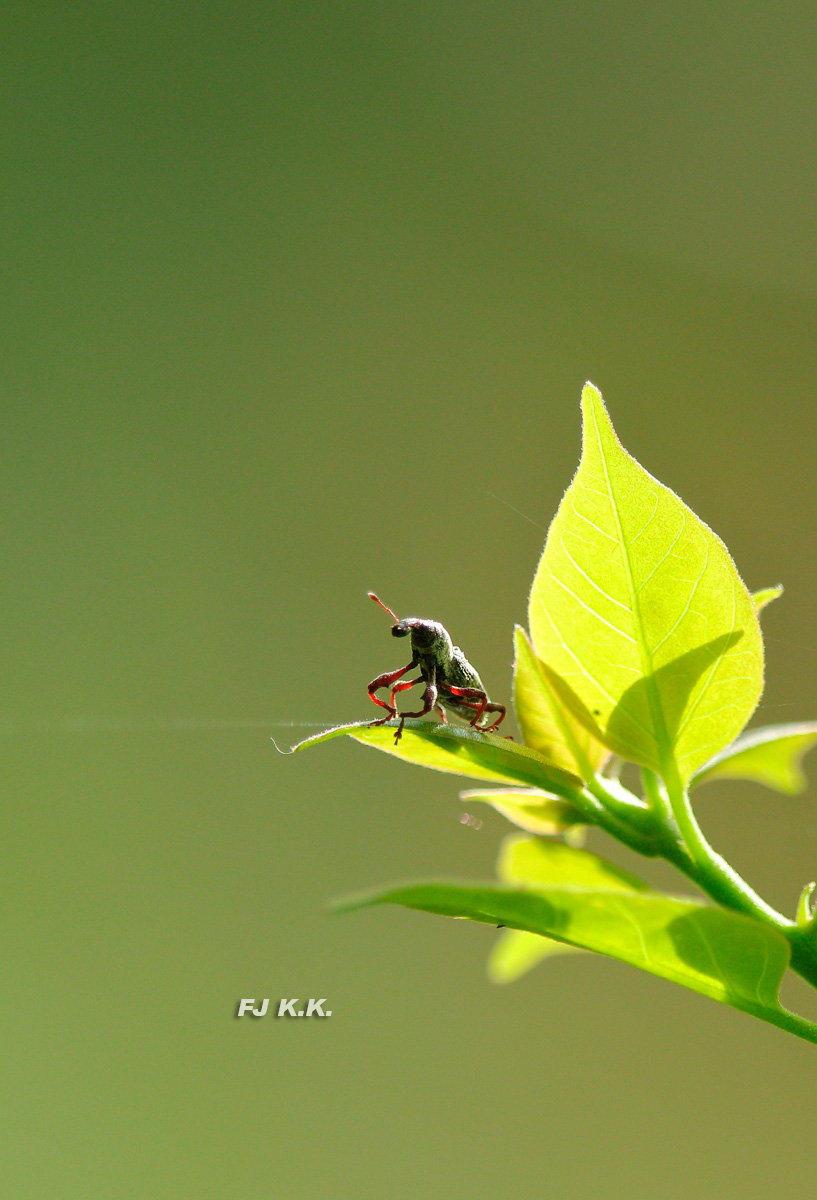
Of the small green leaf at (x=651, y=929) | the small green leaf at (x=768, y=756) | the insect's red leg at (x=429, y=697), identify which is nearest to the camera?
the small green leaf at (x=651, y=929)

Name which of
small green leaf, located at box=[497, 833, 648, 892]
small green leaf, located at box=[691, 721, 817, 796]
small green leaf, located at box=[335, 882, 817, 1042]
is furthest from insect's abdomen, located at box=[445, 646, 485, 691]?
small green leaf, located at box=[335, 882, 817, 1042]

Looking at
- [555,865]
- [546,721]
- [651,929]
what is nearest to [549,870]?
[555,865]

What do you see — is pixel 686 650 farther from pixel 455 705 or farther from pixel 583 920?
pixel 455 705

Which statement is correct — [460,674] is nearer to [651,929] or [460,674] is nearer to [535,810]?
[535,810]

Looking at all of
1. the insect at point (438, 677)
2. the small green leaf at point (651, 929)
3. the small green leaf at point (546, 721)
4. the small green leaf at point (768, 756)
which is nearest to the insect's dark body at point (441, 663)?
the insect at point (438, 677)

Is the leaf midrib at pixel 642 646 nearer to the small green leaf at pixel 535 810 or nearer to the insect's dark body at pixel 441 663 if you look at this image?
the small green leaf at pixel 535 810

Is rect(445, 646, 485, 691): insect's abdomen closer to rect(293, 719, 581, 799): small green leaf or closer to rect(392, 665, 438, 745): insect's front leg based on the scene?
rect(392, 665, 438, 745): insect's front leg

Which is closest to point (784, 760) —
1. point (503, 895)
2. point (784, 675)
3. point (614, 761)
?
point (614, 761)
